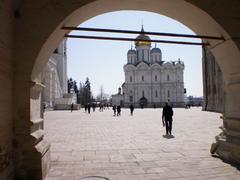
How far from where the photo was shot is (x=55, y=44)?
6.91 m

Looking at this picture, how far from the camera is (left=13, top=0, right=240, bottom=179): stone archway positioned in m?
6.03

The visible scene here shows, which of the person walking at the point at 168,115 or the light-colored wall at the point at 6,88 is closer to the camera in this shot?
the light-colored wall at the point at 6,88

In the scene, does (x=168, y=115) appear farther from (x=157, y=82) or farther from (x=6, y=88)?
(x=157, y=82)

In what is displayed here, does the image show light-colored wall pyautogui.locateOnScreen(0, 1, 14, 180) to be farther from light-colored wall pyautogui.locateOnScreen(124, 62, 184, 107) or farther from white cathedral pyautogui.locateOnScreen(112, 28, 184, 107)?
light-colored wall pyautogui.locateOnScreen(124, 62, 184, 107)

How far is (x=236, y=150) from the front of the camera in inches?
283

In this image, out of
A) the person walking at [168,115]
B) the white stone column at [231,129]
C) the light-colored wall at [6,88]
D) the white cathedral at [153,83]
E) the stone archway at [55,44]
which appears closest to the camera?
the light-colored wall at [6,88]

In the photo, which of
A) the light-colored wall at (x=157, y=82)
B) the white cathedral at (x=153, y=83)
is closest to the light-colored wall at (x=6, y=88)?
the white cathedral at (x=153, y=83)

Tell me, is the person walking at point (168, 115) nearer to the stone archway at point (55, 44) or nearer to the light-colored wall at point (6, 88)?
the stone archway at point (55, 44)

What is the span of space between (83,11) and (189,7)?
239 centimetres

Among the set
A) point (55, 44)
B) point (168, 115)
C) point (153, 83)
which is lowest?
point (168, 115)

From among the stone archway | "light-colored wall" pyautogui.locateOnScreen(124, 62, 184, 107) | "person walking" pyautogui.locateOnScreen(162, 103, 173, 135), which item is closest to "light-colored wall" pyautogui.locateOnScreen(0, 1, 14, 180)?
the stone archway

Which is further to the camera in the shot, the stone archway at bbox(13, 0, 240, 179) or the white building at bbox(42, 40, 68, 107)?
the white building at bbox(42, 40, 68, 107)

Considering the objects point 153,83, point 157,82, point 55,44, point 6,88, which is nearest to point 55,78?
point 153,83

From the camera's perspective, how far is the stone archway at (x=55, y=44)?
6.03 metres
